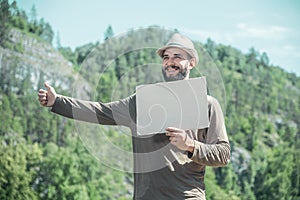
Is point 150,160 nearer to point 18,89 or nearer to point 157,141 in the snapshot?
point 157,141

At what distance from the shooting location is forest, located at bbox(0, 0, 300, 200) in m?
15.2

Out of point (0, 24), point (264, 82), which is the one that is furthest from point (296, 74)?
point (0, 24)

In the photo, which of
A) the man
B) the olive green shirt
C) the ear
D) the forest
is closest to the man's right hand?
the man

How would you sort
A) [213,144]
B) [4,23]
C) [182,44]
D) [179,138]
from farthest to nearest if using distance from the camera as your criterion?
[4,23] → [182,44] → [213,144] → [179,138]

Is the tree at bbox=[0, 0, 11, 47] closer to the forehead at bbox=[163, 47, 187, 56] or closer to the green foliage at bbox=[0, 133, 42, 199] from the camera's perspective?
the green foliage at bbox=[0, 133, 42, 199]

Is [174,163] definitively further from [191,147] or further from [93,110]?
[93,110]

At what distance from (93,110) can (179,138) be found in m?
0.49

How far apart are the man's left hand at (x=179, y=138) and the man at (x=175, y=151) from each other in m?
0.03

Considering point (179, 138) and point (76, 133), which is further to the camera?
point (76, 133)

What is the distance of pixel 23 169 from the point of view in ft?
51.0

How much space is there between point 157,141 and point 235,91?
19.3 m

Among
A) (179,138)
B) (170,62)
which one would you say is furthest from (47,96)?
(179,138)

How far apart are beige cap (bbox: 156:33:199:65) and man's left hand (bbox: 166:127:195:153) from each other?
40cm

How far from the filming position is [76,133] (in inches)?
690
